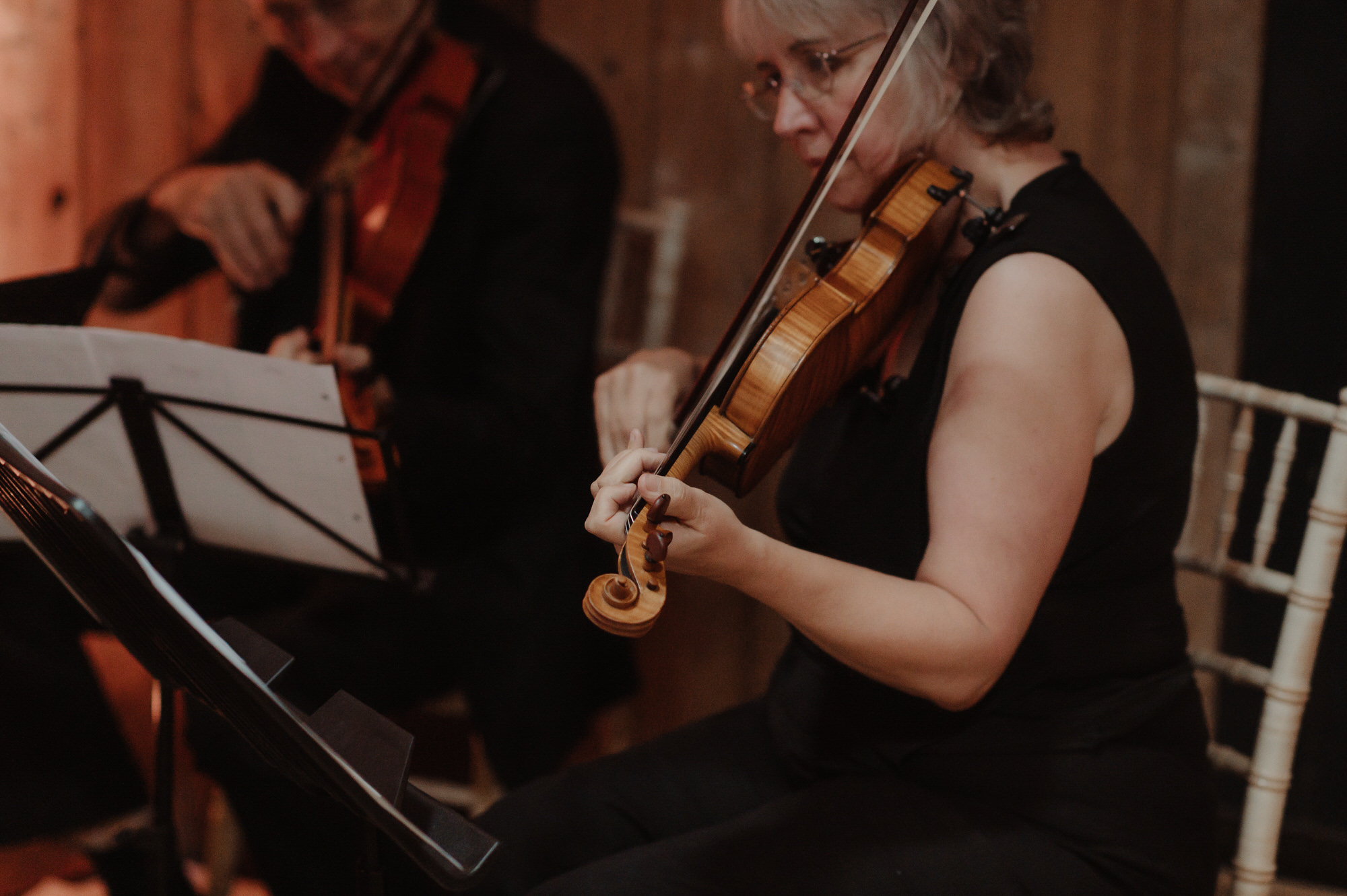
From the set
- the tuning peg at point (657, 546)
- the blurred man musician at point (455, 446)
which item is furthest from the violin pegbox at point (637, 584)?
the blurred man musician at point (455, 446)

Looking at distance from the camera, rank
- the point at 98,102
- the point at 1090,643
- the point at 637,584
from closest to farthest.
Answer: the point at 637,584 → the point at 1090,643 → the point at 98,102

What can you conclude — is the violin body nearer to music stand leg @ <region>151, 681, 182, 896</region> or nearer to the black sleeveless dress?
the black sleeveless dress

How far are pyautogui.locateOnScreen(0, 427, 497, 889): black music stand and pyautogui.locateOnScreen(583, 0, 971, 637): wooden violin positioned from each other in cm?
21

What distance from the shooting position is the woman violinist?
732 millimetres

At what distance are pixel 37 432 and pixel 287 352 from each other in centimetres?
29

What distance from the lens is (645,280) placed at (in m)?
1.81

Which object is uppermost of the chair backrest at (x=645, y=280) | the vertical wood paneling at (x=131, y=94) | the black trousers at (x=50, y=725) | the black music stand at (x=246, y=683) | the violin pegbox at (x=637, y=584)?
the vertical wood paneling at (x=131, y=94)

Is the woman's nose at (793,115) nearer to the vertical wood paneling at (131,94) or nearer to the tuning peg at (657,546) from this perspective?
the tuning peg at (657,546)

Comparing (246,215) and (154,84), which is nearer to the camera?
(246,215)

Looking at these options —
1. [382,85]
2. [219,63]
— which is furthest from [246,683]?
[219,63]

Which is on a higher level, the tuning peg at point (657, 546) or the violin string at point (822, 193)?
the violin string at point (822, 193)

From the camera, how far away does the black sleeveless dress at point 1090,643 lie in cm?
83

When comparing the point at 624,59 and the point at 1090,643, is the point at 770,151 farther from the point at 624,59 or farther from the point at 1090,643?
the point at 1090,643

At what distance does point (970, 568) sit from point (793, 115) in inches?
15.6
